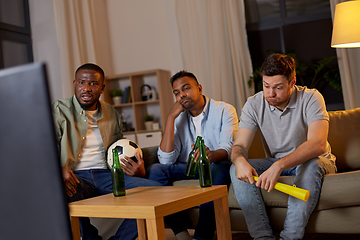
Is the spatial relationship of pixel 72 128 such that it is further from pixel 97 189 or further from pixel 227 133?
pixel 227 133

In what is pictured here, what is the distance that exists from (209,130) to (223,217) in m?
0.84

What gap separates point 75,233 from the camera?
171 centimetres

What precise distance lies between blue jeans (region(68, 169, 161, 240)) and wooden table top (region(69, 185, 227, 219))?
0.93 feet

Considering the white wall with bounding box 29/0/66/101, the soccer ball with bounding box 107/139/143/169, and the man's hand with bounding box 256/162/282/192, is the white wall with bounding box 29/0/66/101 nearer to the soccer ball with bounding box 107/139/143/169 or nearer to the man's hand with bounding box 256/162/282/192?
the soccer ball with bounding box 107/139/143/169

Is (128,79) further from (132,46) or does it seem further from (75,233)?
(75,233)

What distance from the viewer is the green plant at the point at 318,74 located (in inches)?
162

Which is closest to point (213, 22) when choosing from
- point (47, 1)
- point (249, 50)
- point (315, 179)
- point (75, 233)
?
point (249, 50)

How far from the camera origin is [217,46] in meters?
4.53

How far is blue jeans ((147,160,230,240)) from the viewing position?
196cm

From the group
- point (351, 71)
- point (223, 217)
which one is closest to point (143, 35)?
point (351, 71)

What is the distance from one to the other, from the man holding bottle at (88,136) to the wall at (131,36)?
250 centimetres

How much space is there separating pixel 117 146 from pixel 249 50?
3005 mm

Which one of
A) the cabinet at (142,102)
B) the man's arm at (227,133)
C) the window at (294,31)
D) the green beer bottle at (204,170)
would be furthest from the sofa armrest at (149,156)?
the window at (294,31)

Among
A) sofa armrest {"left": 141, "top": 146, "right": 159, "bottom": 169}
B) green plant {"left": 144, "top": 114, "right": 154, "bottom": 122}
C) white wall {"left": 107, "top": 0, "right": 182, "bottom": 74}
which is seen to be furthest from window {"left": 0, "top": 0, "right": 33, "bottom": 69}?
sofa armrest {"left": 141, "top": 146, "right": 159, "bottom": 169}
